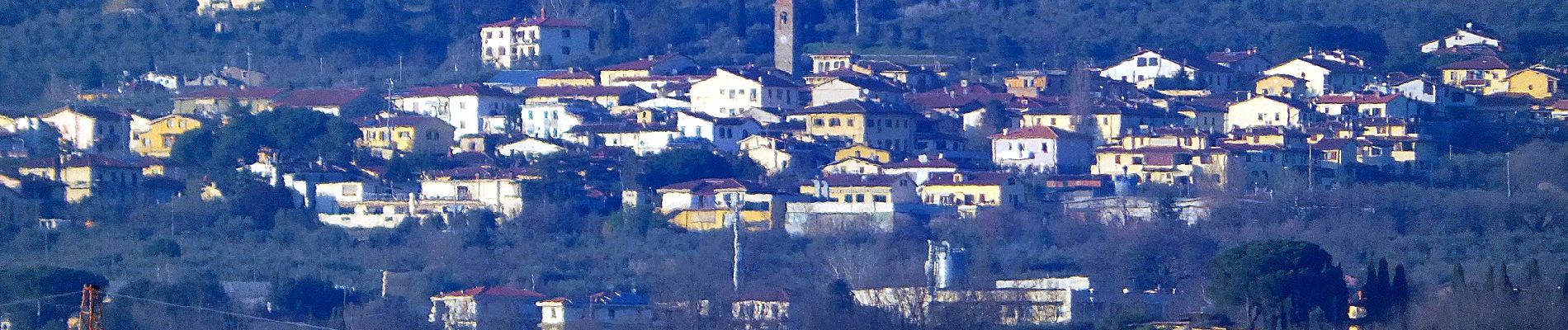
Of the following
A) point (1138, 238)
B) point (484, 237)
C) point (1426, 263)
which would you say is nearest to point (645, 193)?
point (484, 237)

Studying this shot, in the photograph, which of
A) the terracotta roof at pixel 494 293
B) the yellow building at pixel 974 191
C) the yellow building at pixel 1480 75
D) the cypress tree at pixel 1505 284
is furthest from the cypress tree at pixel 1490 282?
the yellow building at pixel 1480 75

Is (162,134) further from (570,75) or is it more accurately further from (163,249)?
(163,249)

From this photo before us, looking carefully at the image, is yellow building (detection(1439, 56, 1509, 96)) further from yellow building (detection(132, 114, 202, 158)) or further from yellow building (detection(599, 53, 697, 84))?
yellow building (detection(132, 114, 202, 158))

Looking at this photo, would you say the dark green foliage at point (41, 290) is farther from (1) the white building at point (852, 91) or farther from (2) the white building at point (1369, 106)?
(2) the white building at point (1369, 106)

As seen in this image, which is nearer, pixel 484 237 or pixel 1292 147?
pixel 484 237

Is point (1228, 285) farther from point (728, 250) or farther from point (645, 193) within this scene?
point (645, 193)

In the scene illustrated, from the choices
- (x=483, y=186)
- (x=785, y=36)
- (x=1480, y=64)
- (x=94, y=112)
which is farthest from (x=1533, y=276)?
(x=94, y=112)

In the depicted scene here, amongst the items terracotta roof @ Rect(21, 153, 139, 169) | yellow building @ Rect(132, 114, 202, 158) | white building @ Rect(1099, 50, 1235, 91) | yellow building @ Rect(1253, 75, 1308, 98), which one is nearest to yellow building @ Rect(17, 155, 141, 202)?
terracotta roof @ Rect(21, 153, 139, 169)
